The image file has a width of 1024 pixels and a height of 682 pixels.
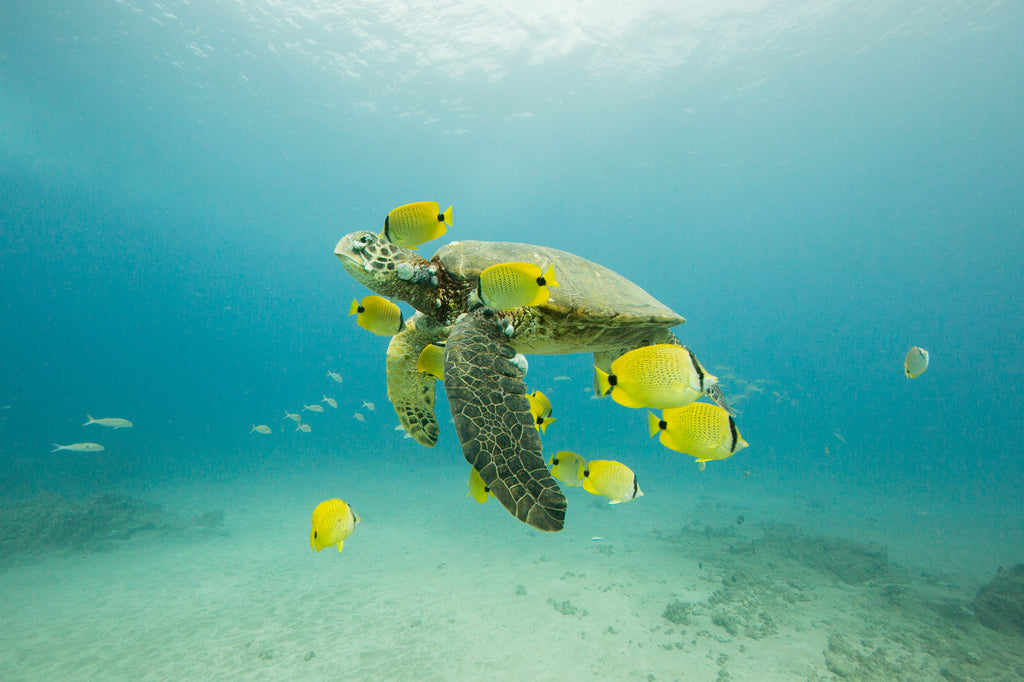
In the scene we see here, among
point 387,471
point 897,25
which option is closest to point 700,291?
point 897,25

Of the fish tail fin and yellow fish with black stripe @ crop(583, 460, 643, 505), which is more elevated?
the fish tail fin

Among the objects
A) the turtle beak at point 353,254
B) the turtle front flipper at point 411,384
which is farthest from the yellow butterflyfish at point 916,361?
the turtle beak at point 353,254

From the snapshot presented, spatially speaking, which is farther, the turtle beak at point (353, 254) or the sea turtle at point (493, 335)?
the turtle beak at point (353, 254)

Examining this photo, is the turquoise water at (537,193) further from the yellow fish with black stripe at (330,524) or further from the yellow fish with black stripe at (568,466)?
the yellow fish with black stripe at (568,466)

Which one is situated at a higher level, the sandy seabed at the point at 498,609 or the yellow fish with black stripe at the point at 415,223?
the yellow fish with black stripe at the point at 415,223

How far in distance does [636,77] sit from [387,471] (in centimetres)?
3402

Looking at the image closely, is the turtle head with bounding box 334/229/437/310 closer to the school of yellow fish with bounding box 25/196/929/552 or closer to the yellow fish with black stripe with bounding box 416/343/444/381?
the school of yellow fish with bounding box 25/196/929/552

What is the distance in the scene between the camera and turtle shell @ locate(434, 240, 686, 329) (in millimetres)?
3703

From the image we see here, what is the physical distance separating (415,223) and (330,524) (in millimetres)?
2580

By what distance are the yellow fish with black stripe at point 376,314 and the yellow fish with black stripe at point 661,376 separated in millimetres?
2356

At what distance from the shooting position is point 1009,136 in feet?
126

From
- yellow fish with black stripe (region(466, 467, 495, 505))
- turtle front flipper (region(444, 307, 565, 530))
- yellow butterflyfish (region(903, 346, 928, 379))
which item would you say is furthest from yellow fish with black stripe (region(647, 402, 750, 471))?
yellow butterflyfish (region(903, 346, 928, 379))

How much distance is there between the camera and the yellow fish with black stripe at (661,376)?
6.72 feet

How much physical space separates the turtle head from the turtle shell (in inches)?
10.7
